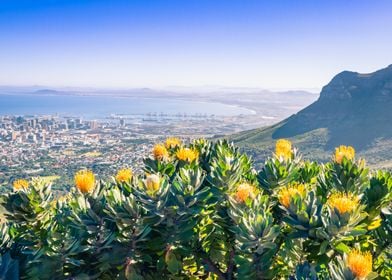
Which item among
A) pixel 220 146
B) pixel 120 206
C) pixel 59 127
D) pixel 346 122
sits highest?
pixel 220 146

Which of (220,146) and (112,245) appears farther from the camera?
(220,146)

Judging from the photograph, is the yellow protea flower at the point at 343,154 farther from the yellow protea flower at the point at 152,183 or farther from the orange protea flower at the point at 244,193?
the yellow protea flower at the point at 152,183

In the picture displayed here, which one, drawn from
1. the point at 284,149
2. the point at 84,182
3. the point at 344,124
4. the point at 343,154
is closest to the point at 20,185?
the point at 84,182

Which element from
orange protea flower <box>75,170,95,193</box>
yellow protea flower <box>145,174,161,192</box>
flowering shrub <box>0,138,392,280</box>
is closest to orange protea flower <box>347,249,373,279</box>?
flowering shrub <box>0,138,392,280</box>

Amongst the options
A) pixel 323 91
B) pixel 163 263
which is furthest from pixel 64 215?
pixel 323 91

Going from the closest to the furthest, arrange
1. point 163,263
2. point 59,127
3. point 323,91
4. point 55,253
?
point 55,253
point 163,263
point 323,91
point 59,127

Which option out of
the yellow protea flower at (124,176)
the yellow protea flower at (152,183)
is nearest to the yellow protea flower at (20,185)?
the yellow protea flower at (124,176)

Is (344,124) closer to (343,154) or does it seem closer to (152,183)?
(343,154)

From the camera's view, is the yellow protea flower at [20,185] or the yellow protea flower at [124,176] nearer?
the yellow protea flower at [20,185]

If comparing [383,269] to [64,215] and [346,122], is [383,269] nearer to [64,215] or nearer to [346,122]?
[64,215]
